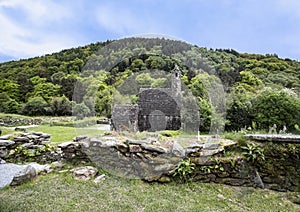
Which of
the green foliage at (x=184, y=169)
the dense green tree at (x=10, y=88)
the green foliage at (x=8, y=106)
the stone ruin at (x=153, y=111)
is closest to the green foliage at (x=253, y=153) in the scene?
the green foliage at (x=184, y=169)

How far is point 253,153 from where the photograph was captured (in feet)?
11.7

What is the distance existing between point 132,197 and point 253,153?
2.38 m

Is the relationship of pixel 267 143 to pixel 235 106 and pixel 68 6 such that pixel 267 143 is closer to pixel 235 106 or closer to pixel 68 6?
pixel 235 106

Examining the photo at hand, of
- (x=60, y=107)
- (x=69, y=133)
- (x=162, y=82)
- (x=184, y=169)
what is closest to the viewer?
(x=184, y=169)

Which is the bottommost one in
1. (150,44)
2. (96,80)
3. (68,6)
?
(96,80)

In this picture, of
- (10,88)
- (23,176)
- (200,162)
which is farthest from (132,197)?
(10,88)

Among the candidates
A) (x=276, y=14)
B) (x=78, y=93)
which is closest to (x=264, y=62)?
(x=276, y=14)

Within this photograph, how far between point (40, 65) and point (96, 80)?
983 cm

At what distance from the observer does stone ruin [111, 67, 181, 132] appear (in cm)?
716

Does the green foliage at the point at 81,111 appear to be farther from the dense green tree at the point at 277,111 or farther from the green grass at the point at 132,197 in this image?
the dense green tree at the point at 277,111

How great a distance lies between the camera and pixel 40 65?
13.5 metres

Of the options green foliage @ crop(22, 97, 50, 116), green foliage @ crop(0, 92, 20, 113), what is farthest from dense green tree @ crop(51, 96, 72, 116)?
green foliage @ crop(0, 92, 20, 113)

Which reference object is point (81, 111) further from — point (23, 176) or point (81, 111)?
point (23, 176)

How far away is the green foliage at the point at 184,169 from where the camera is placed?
11.4ft
